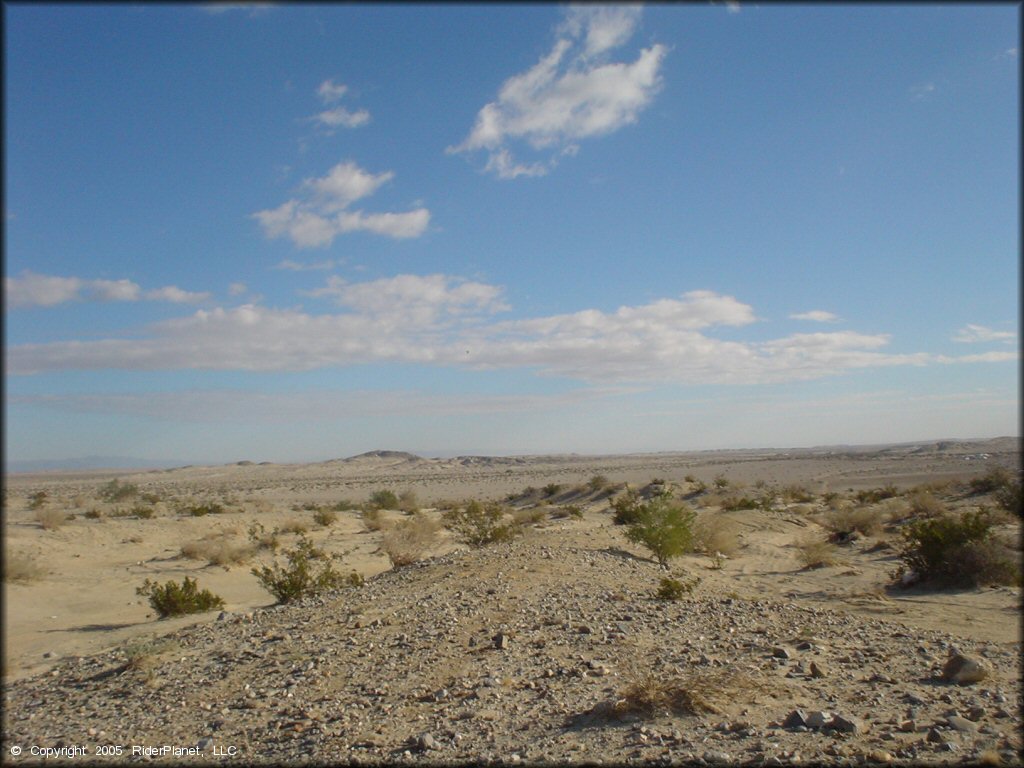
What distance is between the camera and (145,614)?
16.7m

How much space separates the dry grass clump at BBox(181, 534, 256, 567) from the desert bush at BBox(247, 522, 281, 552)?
0.96 metres

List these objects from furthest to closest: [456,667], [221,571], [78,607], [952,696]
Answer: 1. [221,571]
2. [78,607]
3. [456,667]
4. [952,696]

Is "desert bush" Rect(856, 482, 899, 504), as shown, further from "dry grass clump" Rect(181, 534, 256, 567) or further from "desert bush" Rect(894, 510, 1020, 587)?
"dry grass clump" Rect(181, 534, 256, 567)

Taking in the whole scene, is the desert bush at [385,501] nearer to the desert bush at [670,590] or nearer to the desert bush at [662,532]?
the desert bush at [662,532]

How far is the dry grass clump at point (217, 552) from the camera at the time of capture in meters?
23.8

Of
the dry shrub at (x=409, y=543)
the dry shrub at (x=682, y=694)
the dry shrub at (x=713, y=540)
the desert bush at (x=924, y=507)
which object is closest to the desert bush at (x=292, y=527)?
the dry shrub at (x=409, y=543)

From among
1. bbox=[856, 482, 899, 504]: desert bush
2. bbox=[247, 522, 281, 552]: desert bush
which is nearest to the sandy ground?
bbox=[247, 522, 281, 552]: desert bush

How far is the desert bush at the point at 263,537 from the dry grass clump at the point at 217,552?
0.96 m

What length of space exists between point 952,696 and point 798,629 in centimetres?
308

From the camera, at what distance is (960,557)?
49.1 feet

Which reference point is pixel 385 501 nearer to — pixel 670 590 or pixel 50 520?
pixel 50 520

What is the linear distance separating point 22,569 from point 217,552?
582 cm

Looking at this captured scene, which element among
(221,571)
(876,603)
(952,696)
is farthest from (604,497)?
(952,696)

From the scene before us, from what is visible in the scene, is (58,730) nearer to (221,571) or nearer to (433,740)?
(433,740)
